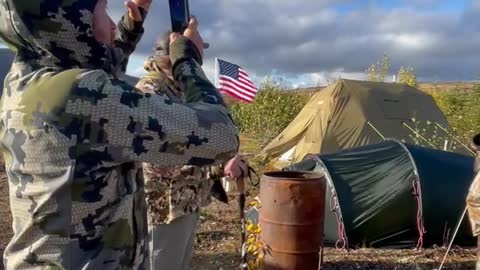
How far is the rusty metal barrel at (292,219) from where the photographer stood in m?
4.73

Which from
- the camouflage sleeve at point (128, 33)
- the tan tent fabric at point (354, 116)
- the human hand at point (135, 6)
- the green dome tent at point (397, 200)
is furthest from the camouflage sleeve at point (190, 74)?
the tan tent fabric at point (354, 116)

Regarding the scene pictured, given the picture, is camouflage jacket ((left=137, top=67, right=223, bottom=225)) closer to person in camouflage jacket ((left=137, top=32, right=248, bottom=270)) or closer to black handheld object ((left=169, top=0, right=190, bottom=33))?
person in camouflage jacket ((left=137, top=32, right=248, bottom=270))

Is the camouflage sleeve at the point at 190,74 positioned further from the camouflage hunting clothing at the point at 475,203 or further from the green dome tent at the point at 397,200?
the green dome tent at the point at 397,200

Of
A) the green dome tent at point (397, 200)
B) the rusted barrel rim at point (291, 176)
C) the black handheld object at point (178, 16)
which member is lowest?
the green dome tent at point (397, 200)

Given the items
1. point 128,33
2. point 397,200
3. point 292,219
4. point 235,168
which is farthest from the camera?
point 397,200

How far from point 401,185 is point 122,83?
4996 millimetres

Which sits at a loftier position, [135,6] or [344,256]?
[135,6]

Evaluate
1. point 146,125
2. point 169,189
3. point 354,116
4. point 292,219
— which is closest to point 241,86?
point 354,116

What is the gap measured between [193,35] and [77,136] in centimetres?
54

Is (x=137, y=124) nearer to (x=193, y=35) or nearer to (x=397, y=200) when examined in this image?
(x=193, y=35)

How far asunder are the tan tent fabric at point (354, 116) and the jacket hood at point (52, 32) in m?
Result: 8.49

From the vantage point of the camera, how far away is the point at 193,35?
6.56 ft

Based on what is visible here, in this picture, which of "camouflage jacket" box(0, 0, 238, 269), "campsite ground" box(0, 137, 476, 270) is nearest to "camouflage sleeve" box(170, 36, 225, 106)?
"camouflage jacket" box(0, 0, 238, 269)

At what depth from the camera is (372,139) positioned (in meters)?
10.2
